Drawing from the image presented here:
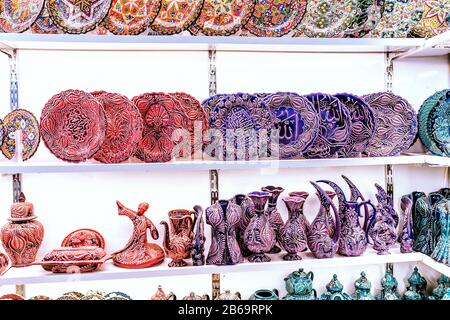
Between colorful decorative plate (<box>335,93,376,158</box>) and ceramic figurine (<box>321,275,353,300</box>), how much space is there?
468mm

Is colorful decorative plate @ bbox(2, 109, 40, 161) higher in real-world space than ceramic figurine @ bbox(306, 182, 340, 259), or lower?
higher

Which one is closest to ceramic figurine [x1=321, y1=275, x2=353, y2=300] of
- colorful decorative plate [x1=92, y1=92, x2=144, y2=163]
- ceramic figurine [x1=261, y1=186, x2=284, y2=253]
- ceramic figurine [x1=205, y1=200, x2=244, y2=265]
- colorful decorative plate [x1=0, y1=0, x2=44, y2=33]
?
ceramic figurine [x1=261, y1=186, x2=284, y2=253]

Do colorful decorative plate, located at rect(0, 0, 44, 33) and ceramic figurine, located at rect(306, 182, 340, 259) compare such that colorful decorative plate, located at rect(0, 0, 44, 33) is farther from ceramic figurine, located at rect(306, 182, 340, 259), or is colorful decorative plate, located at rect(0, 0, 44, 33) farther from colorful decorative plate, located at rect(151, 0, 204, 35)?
ceramic figurine, located at rect(306, 182, 340, 259)

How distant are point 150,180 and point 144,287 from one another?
0.39 meters

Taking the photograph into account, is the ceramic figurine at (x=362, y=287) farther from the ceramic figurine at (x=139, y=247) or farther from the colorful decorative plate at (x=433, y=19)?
the colorful decorative plate at (x=433, y=19)

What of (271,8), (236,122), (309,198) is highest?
(271,8)

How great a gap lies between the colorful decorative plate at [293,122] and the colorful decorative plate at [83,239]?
69 centimetres

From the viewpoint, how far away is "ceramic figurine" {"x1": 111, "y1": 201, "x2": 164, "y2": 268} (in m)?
1.34

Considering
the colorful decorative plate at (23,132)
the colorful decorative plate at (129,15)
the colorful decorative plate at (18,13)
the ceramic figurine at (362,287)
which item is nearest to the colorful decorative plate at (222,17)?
the colorful decorative plate at (129,15)

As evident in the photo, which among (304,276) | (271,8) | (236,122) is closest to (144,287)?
(304,276)

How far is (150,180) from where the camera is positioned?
1.50 m

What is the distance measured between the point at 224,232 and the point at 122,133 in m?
0.45
